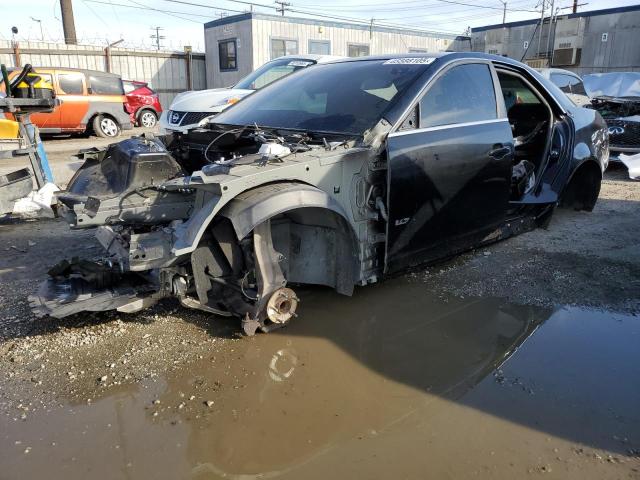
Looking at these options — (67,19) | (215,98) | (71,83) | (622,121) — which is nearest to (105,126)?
(71,83)

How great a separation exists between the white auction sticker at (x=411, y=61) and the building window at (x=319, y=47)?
17024 millimetres

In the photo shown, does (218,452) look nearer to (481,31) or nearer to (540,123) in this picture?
(540,123)

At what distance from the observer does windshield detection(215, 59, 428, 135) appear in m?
3.80

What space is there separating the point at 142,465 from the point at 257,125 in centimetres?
271

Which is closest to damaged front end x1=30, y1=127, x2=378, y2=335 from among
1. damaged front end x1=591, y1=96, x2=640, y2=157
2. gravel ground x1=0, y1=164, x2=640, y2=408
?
gravel ground x1=0, y1=164, x2=640, y2=408

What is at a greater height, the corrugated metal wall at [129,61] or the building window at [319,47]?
the building window at [319,47]

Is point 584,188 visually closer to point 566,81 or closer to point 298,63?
point 566,81

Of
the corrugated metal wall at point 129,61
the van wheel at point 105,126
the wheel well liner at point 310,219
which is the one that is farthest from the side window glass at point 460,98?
the corrugated metal wall at point 129,61

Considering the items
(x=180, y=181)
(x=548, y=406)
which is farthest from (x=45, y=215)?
(x=548, y=406)

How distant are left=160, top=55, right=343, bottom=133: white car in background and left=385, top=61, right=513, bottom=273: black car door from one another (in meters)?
5.18

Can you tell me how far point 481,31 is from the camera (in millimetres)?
28125

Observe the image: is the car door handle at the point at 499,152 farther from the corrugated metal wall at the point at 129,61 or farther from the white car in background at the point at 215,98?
the corrugated metal wall at the point at 129,61

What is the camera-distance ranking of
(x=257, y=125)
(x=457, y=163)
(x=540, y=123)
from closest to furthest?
(x=457, y=163), (x=257, y=125), (x=540, y=123)

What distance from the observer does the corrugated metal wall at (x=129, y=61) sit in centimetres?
1872
